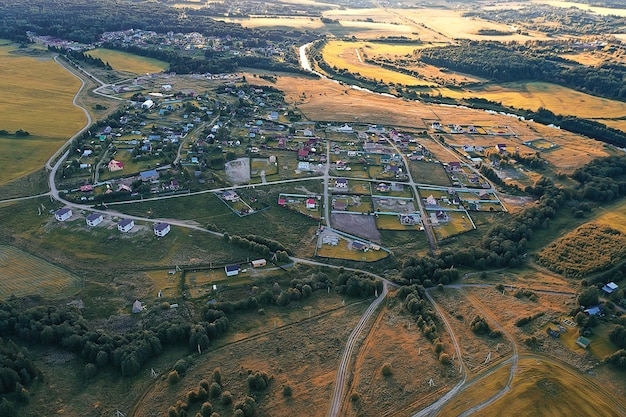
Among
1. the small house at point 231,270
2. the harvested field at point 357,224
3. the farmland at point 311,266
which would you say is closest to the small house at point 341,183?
the farmland at point 311,266

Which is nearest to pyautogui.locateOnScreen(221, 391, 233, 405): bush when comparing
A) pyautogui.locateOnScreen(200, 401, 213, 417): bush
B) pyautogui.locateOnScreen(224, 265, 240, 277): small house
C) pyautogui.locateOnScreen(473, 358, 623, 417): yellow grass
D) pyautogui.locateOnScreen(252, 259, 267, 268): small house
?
pyautogui.locateOnScreen(200, 401, 213, 417): bush

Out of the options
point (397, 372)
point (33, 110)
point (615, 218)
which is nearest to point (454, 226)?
point (615, 218)

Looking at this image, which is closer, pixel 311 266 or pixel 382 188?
pixel 311 266

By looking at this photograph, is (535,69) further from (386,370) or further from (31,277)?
(31,277)

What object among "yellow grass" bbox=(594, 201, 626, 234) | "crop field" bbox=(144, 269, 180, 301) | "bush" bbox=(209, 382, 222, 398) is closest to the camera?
"bush" bbox=(209, 382, 222, 398)

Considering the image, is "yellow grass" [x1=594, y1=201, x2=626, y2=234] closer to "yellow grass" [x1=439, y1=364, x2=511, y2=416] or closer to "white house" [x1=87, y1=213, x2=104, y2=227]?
"yellow grass" [x1=439, y1=364, x2=511, y2=416]

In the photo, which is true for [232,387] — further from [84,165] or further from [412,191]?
[84,165]
